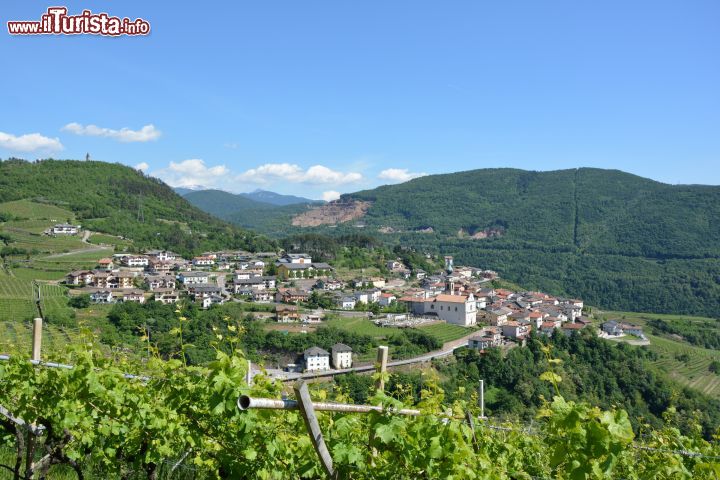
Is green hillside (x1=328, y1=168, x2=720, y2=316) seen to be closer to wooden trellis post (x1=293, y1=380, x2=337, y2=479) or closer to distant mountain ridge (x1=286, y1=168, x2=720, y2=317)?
distant mountain ridge (x1=286, y1=168, x2=720, y2=317)

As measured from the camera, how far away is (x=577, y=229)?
12788 centimetres

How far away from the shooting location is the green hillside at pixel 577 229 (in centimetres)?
8631

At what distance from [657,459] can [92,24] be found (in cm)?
1811

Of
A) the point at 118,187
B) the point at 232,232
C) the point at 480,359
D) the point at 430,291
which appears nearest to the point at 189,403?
the point at 480,359

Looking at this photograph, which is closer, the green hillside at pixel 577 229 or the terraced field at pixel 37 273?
the terraced field at pixel 37 273

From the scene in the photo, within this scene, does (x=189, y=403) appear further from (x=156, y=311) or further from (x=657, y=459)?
(x=156, y=311)

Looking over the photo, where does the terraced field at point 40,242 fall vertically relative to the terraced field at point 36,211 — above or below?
below

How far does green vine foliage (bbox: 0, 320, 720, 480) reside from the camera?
2395 millimetres

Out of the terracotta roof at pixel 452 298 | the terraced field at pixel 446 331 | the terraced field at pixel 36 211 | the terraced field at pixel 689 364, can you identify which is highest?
the terraced field at pixel 36 211

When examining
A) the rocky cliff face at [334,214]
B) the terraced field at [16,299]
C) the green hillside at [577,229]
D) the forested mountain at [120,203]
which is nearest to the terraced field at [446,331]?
the terraced field at [16,299]

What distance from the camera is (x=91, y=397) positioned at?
3504 mm

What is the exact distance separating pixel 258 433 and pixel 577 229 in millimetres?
137548

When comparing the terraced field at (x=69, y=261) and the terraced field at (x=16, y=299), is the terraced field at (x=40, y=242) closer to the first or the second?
the terraced field at (x=69, y=261)

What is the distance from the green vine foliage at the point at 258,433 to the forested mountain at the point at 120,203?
69.0m
